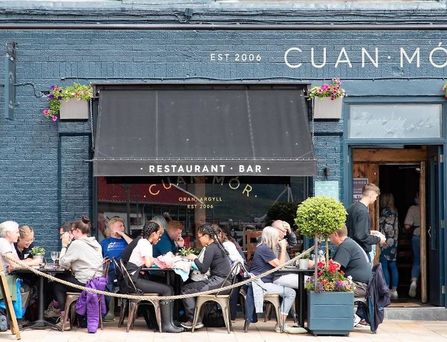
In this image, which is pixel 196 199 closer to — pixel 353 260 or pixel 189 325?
pixel 189 325

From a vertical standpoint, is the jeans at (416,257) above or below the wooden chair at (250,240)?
below

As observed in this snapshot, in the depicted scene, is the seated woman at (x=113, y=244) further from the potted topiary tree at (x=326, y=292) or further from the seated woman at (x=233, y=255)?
the potted topiary tree at (x=326, y=292)

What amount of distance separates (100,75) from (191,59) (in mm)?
1251

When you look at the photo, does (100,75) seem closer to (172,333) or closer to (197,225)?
(197,225)

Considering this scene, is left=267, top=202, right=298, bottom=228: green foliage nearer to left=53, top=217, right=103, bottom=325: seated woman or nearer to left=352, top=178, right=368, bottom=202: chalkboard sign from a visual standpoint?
left=352, top=178, right=368, bottom=202: chalkboard sign

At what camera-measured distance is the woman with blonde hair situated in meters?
14.8

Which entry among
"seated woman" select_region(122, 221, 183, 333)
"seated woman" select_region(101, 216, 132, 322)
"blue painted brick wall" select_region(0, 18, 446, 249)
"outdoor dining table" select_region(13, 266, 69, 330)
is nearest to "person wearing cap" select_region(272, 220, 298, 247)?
"blue painted brick wall" select_region(0, 18, 446, 249)

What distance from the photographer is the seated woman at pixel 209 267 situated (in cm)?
1188

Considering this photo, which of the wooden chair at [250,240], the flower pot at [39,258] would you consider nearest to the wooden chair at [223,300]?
the wooden chair at [250,240]

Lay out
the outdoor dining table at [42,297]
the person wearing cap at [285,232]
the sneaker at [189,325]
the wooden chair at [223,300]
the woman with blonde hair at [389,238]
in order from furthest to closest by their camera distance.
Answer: the woman with blonde hair at [389,238], the person wearing cap at [285,232], the sneaker at [189,325], the outdoor dining table at [42,297], the wooden chair at [223,300]

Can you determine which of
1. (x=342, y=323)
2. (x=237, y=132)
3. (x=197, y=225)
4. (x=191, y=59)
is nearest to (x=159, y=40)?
(x=191, y=59)

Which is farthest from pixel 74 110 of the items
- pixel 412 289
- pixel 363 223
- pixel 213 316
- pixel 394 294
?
pixel 412 289

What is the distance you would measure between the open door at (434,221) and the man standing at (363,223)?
1546mm

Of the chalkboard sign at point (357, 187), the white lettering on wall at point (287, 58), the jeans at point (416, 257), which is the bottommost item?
the jeans at point (416, 257)
